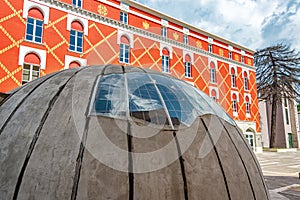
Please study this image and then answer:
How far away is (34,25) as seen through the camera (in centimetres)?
1534

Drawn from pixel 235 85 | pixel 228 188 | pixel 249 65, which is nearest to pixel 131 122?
pixel 228 188

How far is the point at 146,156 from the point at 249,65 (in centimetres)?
3286

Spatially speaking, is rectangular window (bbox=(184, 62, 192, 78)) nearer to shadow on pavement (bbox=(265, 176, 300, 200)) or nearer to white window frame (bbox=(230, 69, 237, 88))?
white window frame (bbox=(230, 69, 237, 88))

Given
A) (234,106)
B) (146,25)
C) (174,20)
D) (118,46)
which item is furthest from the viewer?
(234,106)

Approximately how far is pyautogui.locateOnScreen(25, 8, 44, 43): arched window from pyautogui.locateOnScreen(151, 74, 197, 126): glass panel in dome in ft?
50.9

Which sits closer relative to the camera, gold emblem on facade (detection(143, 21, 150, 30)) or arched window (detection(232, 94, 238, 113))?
gold emblem on facade (detection(143, 21, 150, 30))

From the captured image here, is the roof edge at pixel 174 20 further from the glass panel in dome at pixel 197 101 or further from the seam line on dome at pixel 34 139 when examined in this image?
the seam line on dome at pixel 34 139

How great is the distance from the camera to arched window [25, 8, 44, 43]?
1512 centimetres

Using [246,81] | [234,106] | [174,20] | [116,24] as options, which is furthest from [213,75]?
[116,24]

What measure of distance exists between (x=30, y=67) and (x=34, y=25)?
9.88 ft

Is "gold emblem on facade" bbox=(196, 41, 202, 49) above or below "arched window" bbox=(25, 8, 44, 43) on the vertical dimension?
above

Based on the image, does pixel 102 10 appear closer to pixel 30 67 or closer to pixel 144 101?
pixel 30 67

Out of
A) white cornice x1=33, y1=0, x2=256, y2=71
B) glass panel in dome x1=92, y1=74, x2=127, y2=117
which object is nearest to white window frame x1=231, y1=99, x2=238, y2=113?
white cornice x1=33, y1=0, x2=256, y2=71

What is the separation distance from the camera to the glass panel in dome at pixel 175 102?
2.11 metres
